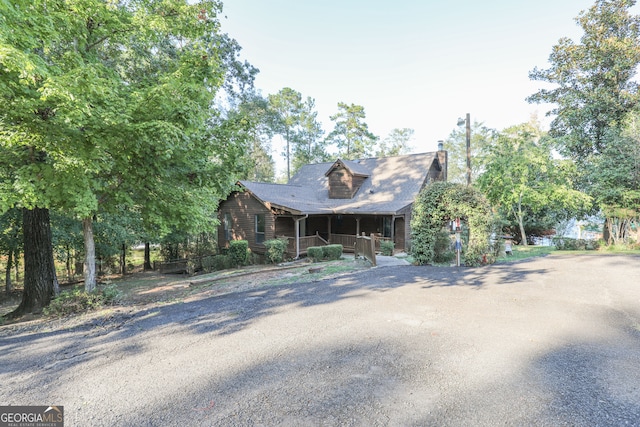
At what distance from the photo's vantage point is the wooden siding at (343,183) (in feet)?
70.2

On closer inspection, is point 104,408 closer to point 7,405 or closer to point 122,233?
point 7,405

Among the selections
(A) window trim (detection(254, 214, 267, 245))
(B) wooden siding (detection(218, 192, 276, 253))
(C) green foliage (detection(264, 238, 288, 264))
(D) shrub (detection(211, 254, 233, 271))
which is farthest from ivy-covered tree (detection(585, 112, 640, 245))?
(D) shrub (detection(211, 254, 233, 271))

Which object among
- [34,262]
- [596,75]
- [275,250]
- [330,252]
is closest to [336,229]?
[330,252]

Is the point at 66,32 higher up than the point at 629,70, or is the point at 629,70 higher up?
the point at 629,70

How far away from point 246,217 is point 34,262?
11.3 metres

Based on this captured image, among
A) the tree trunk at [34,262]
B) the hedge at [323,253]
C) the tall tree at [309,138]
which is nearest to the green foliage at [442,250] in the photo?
the hedge at [323,253]

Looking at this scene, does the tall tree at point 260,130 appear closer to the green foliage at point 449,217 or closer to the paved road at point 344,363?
the green foliage at point 449,217

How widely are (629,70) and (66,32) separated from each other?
1213 inches

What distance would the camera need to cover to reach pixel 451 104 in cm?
2658

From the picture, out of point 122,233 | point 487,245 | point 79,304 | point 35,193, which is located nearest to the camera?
point 35,193

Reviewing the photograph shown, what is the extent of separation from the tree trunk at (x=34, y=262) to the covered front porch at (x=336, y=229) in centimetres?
1051

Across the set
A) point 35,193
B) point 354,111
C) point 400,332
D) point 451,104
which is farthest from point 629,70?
point 35,193

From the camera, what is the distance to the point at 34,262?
8.30 meters

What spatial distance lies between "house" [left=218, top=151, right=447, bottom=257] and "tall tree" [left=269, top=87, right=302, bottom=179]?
46.4ft
